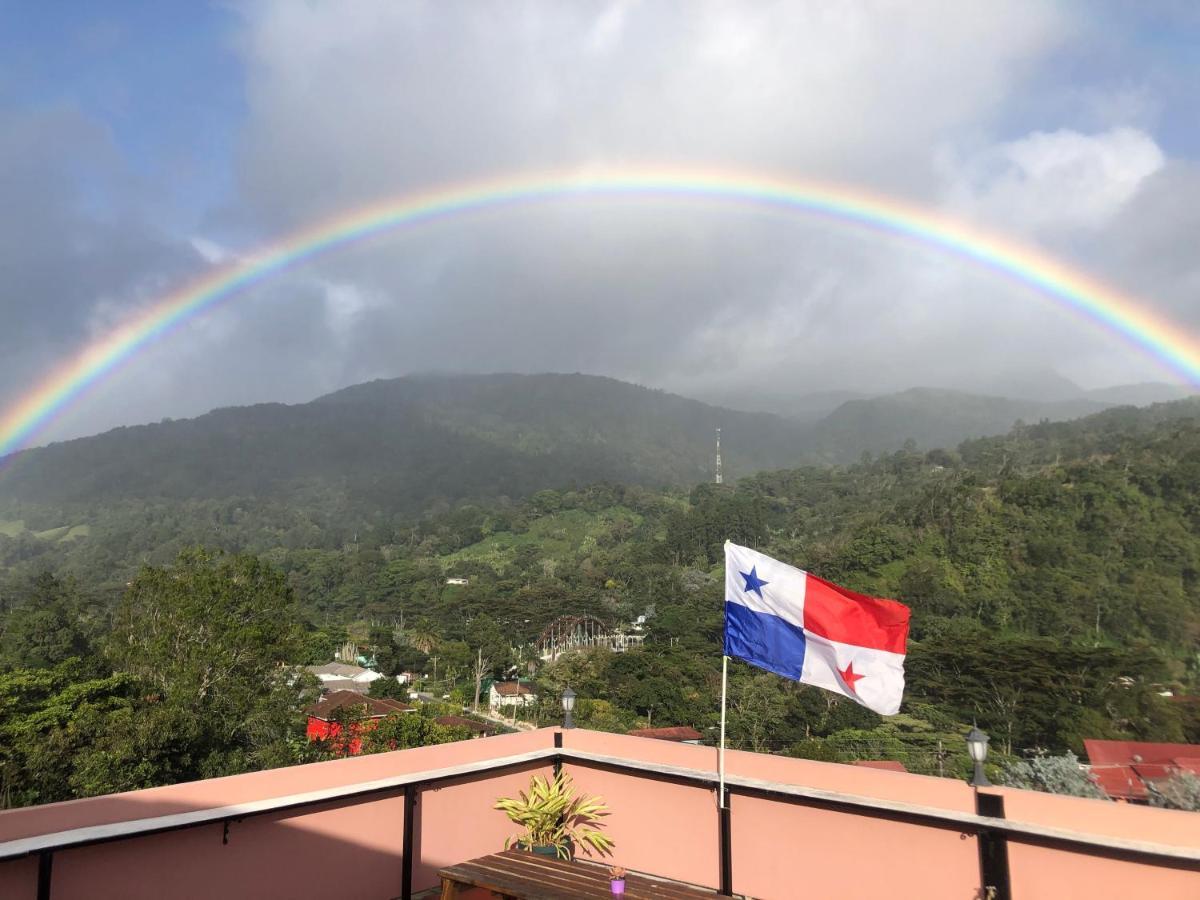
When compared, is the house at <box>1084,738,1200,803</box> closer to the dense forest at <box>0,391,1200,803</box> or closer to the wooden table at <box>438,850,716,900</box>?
the wooden table at <box>438,850,716,900</box>

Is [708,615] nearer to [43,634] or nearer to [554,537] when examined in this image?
[43,634]

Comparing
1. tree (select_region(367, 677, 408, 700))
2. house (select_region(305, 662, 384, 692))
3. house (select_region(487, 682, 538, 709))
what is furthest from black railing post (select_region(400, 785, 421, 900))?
house (select_region(305, 662, 384, 692))

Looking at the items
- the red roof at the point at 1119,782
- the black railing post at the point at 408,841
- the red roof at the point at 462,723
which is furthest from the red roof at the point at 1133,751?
the red roof at the point at 462,723

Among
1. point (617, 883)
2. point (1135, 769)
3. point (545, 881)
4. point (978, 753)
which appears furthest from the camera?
point (1135, 769)

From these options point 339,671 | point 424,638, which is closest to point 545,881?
point 339,671

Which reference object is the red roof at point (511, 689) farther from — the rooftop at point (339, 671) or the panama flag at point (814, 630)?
the panama flag at point (814, 630)
